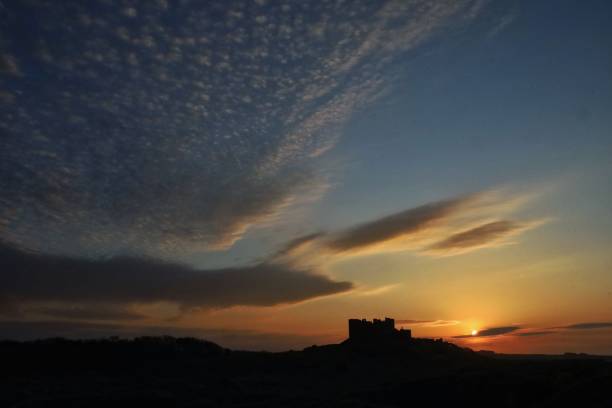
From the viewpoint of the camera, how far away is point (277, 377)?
51.5 m

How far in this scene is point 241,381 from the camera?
47.8 meters

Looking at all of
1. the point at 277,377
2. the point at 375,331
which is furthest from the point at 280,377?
the point at 375,331

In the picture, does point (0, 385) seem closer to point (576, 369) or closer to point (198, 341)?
point (198, 341)

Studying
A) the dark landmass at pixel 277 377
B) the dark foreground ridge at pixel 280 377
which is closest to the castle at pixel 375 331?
the dark foreground ridge at pixel 280 377

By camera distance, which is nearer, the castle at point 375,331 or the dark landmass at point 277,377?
the dark landmass at point 277,377

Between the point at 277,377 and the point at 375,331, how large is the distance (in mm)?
28624

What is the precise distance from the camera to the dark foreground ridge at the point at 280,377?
1313 inches

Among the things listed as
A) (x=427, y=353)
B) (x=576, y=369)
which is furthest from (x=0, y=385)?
(x=427, y=353)

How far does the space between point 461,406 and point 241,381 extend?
22752 millimetres

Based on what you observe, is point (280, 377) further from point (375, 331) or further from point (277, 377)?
point (375, 331)

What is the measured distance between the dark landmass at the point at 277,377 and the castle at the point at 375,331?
224cm

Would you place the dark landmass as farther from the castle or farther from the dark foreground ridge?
the castle

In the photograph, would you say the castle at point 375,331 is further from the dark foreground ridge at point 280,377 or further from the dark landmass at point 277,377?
the dark landmass at point 277,377

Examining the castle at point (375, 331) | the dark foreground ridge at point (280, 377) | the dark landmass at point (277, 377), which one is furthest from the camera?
the castle at point (375, 331)
